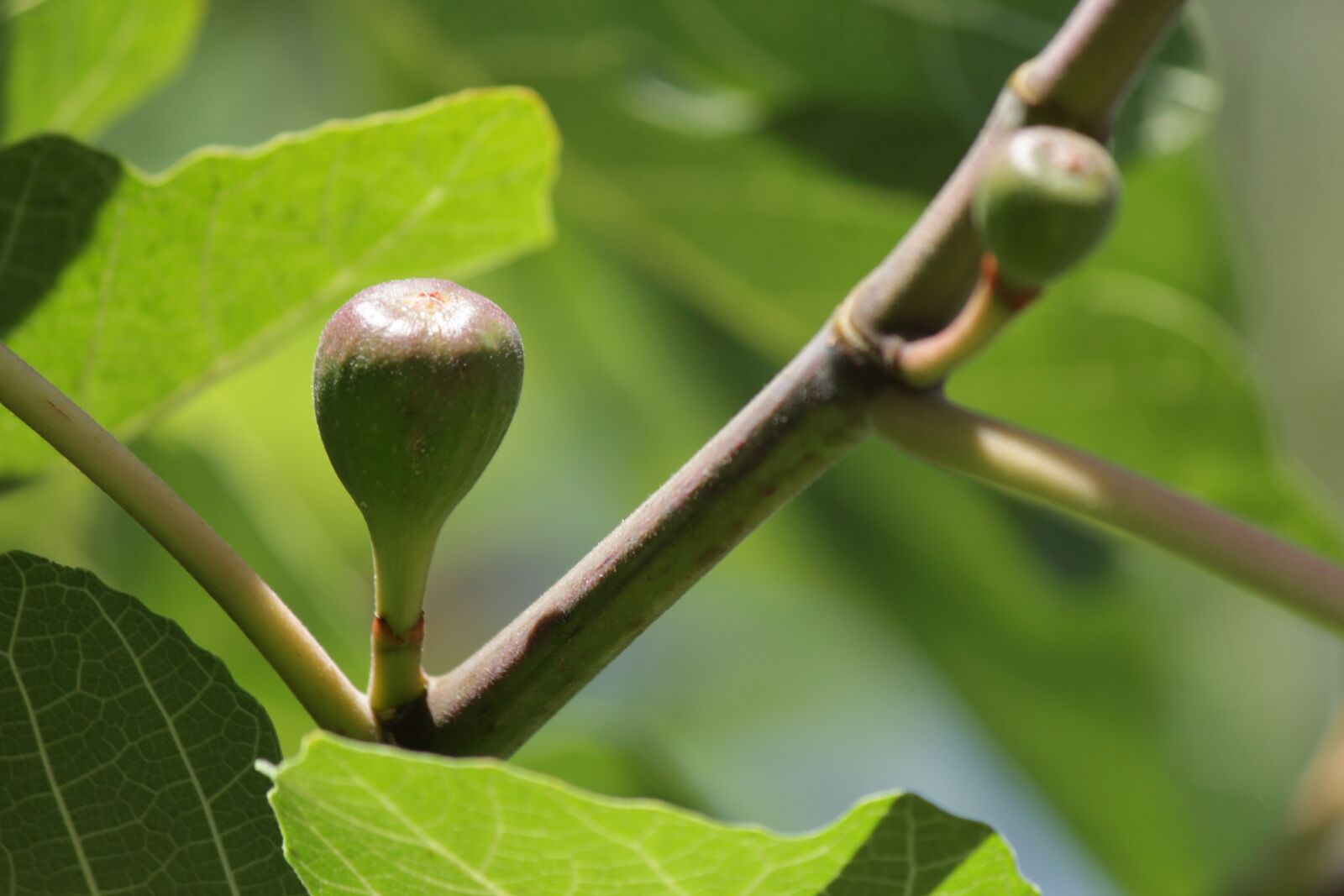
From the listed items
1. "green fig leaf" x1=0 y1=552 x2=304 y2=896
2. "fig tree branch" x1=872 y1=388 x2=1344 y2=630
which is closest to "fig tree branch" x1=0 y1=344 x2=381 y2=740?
"green fig leaf" x1=0 y1=552 x2=304 y2=896

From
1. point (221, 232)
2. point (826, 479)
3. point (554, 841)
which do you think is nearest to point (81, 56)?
point (221, 232)

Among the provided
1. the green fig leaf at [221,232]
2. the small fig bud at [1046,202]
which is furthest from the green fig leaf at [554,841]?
the green fig leaf at [221,232]

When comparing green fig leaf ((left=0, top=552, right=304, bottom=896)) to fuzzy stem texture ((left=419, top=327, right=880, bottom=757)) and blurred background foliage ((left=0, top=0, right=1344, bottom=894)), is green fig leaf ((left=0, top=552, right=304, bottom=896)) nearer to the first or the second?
fuzzy stem texture ((left=419, top=327, right=880, bottom=757))

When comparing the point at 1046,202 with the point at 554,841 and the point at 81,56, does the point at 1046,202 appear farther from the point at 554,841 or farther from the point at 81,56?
the point at 81,56

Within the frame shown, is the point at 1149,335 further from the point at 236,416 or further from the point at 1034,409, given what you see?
the point at 236,416

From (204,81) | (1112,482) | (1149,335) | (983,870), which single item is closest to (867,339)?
(1112,482)

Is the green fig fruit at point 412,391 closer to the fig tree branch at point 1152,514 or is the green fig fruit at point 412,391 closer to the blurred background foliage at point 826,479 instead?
the fig tree branch at point 1152,514
